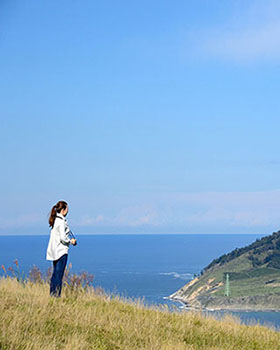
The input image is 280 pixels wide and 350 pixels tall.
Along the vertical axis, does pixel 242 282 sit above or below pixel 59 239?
above

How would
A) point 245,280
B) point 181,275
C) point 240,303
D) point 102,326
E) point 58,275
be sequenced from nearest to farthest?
point 102,326 < point 58,275 < point 240,303 < point 245,280 < point 181,275

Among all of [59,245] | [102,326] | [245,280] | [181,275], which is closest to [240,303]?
[245,280]

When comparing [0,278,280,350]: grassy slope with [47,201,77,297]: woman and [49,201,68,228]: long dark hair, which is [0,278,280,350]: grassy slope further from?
[49,201,68,228]: long dark hair

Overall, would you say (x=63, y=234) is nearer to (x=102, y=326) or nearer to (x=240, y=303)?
(x=102, y=326)

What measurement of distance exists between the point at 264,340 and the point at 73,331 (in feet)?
11.4

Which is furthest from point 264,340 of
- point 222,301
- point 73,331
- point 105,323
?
point 222,301

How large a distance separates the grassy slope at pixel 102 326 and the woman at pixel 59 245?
0.25 m

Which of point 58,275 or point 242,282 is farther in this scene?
point 242,282

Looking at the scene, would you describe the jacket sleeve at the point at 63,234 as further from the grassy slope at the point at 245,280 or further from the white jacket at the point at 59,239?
the grassy slope at the point at 245,280

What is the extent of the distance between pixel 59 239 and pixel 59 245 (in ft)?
0.36

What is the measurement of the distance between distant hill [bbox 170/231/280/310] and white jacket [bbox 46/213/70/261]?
418 ft

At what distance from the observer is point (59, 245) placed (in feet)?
35.8

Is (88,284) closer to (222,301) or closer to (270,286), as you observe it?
(222,301)

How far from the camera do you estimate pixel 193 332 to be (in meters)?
9.41
